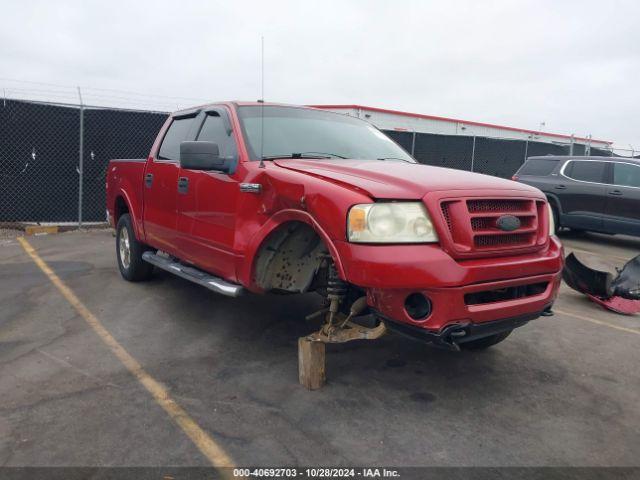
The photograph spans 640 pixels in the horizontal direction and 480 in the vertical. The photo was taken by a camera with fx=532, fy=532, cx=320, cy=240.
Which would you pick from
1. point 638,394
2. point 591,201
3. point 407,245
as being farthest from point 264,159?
point 591,201

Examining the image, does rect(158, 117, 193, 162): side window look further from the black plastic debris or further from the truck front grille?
the black plastic debris

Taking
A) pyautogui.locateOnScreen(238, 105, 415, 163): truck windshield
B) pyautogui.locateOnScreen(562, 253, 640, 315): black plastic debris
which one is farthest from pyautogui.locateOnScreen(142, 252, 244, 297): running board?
pyautogui.locateOnScreen(562, 253, 640, 315): black plastic debris

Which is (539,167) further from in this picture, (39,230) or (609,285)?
(39,230)

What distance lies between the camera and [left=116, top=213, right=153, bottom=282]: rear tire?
589 centimetres

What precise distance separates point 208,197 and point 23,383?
1.82 metres

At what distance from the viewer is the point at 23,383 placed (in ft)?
11.6

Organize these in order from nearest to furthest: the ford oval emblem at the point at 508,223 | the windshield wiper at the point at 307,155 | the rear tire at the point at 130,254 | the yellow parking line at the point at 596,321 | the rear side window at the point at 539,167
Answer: the ford oval emblem at the point at 508,223 → the windshield wiper at the point at 307,155 → the yellow parking line at the point at 596,321 → the rear tire at the point at 130,254 → the rear side window at the point at 539,167

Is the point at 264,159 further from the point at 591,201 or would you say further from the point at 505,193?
the point at 591,201

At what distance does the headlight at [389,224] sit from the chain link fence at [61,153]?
27.2ft

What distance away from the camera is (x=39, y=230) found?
32.1ft

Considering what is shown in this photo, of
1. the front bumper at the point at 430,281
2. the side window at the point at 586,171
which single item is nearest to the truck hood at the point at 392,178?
the front bumper at the point at 430,281

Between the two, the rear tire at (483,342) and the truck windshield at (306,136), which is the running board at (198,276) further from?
the rear tire at (483,342)

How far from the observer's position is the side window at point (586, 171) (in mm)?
9992

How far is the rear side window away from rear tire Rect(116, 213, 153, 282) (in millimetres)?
8295
